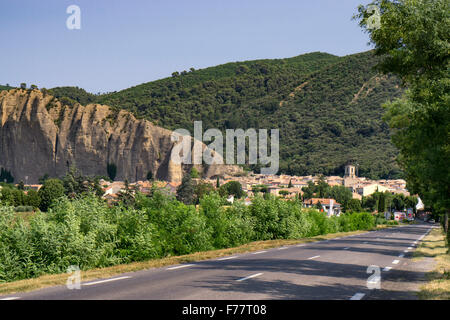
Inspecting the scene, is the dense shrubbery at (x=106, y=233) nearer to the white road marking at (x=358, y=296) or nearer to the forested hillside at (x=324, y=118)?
the white road marking at (x=358, y=296)

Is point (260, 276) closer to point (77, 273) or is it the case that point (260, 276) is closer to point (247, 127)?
point (77, 273)

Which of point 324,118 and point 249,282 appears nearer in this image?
point 249,282

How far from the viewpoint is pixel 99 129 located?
16562 centimetres

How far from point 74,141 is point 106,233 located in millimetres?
151499

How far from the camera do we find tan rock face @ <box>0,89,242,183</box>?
160 m

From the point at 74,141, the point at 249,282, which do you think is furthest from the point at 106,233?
the point at 74,141

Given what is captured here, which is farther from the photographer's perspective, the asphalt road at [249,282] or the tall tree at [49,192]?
the tall tree at [49,192]

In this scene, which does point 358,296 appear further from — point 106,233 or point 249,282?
point 106,233

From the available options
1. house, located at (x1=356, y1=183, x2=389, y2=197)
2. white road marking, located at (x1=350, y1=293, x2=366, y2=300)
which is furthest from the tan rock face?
white road marking, located at (x1=350, y1=293, x2=366, y2=300)

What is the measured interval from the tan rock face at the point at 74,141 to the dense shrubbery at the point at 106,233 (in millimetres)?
138271

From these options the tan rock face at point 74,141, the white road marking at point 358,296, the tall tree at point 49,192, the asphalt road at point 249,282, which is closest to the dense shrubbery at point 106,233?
the asphalt road at point 249,282

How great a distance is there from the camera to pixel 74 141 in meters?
163

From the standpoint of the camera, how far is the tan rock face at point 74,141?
525ft
